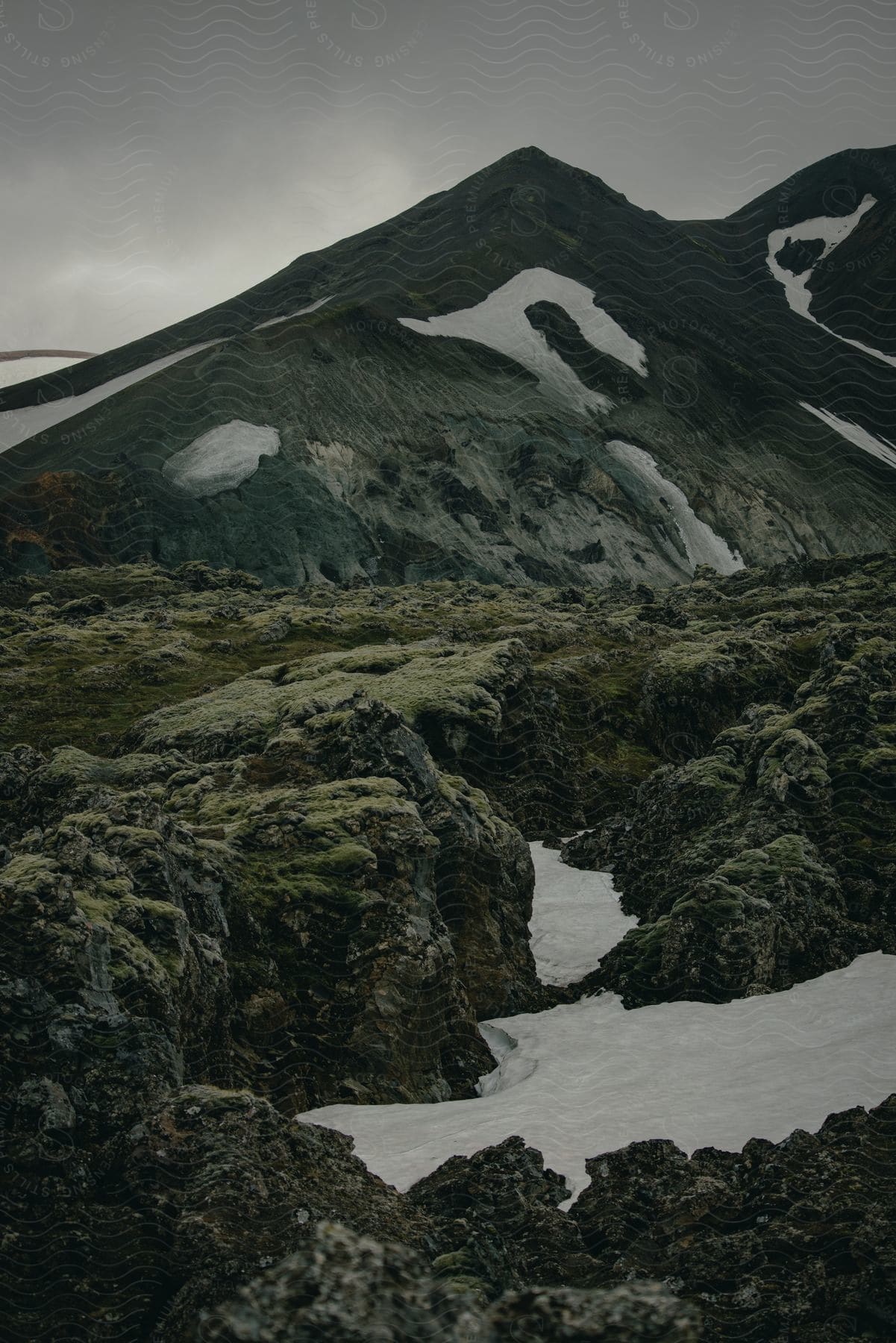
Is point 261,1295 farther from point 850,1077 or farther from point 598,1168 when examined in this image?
point 850,1077

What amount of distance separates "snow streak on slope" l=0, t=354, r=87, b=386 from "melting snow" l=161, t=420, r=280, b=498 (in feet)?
256

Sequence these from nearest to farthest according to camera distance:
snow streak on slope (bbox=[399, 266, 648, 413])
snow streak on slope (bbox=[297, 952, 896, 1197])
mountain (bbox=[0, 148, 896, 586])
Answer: snow streak on slope (bbox=[297, 952, 896, 1197])
mountain (bbox=[0, 148, 896, 586])
snow streak on slope (bbox=[399, 266, 648, 413])

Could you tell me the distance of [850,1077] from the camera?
61.2 ft

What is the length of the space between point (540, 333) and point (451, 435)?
116ft

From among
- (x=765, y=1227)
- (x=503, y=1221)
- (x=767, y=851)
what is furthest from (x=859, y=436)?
(x=503, y=1221)

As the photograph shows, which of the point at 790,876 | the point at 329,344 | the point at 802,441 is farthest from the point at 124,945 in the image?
the point at 802,441

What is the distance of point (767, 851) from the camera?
92.3 ft

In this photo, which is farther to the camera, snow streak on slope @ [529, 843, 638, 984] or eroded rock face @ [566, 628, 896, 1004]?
snow streak on slope @ [529, 843, 638, 984]

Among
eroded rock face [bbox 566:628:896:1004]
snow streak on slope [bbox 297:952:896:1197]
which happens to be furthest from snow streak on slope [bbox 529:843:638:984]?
snow streak on slope [bbox 297:952:896:1197]

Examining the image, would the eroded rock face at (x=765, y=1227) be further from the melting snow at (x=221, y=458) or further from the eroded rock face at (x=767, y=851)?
the melting snow at (x=221, y=458)

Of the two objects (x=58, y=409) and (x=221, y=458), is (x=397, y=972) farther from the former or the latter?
(x=58, y=409)

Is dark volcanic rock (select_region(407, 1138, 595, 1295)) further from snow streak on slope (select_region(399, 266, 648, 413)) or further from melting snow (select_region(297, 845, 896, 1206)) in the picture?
snow streak on slope (select_region(399, 266, 648, 413))

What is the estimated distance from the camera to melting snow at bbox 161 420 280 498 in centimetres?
9912

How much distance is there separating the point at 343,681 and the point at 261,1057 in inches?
957
